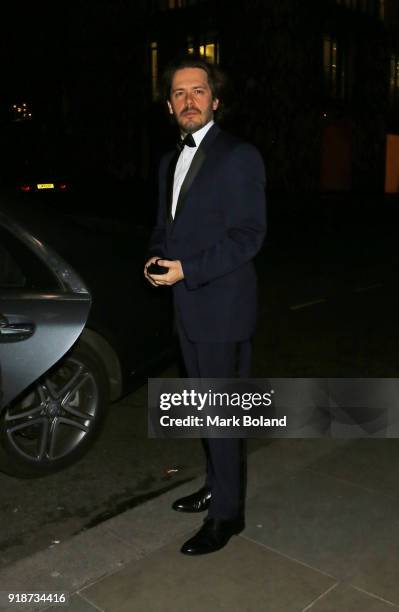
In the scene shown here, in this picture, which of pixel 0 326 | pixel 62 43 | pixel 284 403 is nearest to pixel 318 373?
pixel 284 403

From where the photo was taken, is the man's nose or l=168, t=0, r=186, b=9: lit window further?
l=168, t=0, r=186, b=9: lit window

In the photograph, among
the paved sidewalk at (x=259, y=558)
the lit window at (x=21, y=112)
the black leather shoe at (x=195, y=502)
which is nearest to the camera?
the paved sidewalk at (x=259, y=558)

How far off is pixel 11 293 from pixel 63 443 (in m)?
0.97

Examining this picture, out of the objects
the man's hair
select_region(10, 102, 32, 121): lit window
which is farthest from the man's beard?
select_region(10, 102, 32, 121): lit window

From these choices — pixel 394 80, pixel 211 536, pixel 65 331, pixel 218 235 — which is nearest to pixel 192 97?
pixel 218 235

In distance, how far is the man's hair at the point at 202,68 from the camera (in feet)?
8.76

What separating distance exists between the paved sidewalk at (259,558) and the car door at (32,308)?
76 centimetres

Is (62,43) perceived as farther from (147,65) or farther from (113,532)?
(113,532)

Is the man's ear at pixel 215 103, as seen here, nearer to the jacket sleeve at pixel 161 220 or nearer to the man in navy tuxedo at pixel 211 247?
the man in navy tuxedo at pixel 211 247

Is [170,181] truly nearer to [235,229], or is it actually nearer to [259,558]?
[235,229]

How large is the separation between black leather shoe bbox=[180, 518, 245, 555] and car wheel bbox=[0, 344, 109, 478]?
1.05 m

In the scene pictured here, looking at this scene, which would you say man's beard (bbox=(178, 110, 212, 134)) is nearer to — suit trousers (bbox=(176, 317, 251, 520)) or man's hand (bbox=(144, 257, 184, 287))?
man's hand (bbox=(144, 257, 184, 287))

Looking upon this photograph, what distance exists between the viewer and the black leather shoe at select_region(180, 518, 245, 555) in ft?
9.21

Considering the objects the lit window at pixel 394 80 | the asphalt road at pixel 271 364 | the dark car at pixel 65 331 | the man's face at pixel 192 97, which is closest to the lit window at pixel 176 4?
the lit window at pixel 394 80
